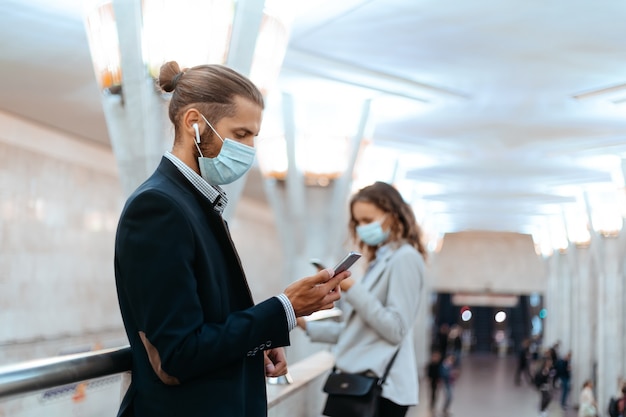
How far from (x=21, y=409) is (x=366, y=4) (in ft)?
24.2

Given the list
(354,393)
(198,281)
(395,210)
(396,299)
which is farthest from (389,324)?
(198,281)

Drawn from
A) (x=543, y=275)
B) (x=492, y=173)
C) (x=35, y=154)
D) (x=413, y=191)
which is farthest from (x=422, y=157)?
(x=543, y=275)

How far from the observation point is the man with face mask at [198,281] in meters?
2.01

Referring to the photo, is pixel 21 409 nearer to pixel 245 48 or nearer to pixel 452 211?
pixel 245 48

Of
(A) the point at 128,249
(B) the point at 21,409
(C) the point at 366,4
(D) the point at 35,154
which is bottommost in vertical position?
(B) the point at 21,409

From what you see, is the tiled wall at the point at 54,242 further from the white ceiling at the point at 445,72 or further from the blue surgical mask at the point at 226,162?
the blue surgical mask at the point at 226,162

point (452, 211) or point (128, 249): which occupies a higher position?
point (452, 211)

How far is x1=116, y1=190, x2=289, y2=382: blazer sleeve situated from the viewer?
6.55 feet

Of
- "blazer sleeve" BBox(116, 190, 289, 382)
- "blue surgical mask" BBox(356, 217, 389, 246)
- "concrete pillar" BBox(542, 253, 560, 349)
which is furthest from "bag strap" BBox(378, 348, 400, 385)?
"concrete pillar" BBox(542, 253, 560, 349)

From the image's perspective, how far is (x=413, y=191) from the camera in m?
26.3

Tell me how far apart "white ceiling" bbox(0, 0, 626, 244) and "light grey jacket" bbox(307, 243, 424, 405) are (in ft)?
15.8

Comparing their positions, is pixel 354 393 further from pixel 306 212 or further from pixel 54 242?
pixel 54 242

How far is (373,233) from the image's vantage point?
4797 mm

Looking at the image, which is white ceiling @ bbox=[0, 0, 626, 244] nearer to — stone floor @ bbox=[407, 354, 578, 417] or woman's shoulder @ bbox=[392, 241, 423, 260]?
woman's shoulder @ bbox=[392, 241, 423, 260]
